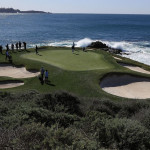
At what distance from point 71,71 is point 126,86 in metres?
5.73

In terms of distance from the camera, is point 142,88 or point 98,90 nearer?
point 98,90

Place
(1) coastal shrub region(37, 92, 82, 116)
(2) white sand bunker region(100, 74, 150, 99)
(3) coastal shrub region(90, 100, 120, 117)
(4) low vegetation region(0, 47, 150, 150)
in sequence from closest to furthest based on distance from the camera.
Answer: (4) low vegetation region(0, 47, 150, 150), (1) coastal shrub region(37, 92, 82, 116), (3) coastal shrub region(90, 100, 120, 117), (2) white sand bunker region(100, 74, 150, 99)

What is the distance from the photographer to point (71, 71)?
2534cm

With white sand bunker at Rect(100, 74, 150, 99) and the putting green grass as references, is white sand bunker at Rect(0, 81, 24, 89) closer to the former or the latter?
the putting green grass

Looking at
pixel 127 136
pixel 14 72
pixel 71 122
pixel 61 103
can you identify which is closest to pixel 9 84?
pixel 14 72

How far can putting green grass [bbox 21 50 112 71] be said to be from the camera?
2742cm

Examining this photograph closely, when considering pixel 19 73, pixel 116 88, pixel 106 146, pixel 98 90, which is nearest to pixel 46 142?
pixel 106 146

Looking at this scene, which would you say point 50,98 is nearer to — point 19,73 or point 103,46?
point 19,73

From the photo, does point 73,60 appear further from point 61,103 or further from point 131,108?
point 131,108

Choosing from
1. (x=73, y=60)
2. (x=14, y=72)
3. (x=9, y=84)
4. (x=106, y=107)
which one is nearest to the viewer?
(x=106, y=107)

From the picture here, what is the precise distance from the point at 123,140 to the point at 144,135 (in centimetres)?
92

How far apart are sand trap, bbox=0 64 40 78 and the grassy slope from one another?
71cm

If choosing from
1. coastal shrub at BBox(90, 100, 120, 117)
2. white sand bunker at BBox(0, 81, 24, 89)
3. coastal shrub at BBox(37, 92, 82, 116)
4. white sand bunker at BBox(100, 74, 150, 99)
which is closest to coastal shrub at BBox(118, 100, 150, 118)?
coastal shrub at BBox(90, 100, 120, 117)

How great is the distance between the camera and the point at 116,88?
2362 cm
